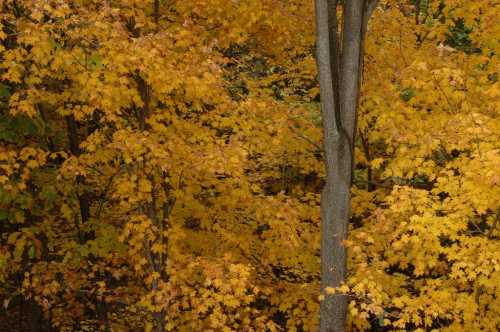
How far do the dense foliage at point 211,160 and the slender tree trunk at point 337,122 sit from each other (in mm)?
479

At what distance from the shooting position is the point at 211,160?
727 centimetres

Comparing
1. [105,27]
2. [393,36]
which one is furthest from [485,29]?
[105,27]

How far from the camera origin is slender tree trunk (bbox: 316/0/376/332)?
762 cm

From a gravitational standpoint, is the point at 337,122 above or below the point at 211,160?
above

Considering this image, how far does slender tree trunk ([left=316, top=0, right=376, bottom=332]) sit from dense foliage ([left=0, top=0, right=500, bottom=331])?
479mm

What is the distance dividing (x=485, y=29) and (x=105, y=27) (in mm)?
6813

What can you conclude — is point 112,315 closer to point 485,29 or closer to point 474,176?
point 474,176

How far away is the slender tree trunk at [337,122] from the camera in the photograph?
300 inches

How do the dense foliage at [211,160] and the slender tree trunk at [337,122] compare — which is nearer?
the dense foliage at [211,160]

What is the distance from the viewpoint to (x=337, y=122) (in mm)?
7828

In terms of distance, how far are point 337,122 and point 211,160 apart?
2144mm

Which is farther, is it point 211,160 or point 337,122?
point 337,122

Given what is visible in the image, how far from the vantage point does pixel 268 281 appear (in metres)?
9.61

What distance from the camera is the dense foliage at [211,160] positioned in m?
6.77
